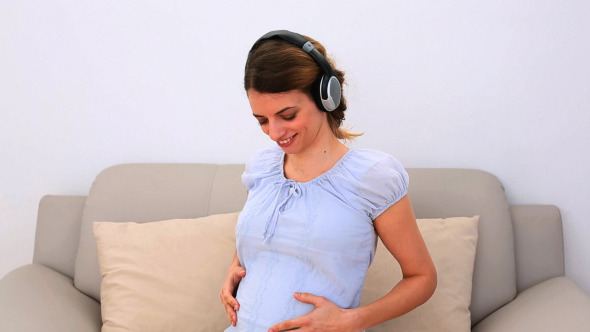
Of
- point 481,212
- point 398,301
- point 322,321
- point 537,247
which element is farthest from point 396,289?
point 537,247

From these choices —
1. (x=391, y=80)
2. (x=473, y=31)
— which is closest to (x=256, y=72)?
(x=391, y=80)

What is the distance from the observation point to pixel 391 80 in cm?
202

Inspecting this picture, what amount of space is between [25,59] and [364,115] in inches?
48.8

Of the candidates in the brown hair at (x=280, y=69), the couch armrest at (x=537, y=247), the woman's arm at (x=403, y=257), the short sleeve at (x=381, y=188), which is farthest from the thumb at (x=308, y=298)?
the couch armrest at (x=537, y=247)

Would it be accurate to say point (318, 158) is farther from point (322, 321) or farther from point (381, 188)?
point (322, 321)

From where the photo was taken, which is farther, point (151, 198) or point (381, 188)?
point (151, 198)

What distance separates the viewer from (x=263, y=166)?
150 centimetres

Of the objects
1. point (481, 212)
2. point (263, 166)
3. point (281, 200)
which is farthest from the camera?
point (481, 212)

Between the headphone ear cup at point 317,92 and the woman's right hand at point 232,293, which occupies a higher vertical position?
the headphone ear cup at point 317,92

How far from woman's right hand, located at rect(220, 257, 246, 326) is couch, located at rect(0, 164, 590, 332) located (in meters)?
0.50

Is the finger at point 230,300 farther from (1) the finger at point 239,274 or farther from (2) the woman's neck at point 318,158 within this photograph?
(2) the woman's neck at point 318,158

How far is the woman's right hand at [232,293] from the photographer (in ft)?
4.57

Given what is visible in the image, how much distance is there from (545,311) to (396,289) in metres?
0.51

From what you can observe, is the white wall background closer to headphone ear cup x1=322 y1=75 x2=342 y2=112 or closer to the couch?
the couch
